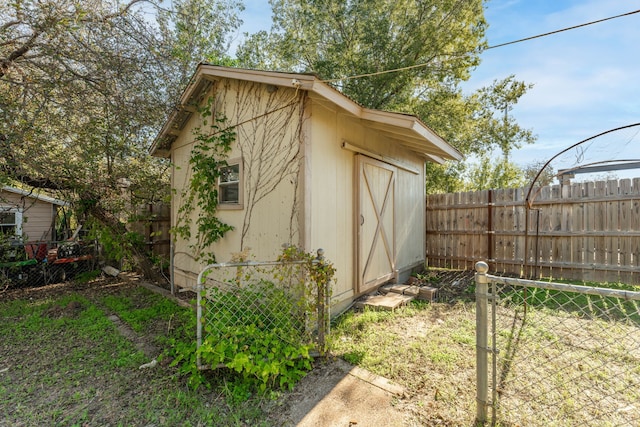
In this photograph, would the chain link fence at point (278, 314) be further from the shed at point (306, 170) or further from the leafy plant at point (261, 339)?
the shed at point (306, 170)

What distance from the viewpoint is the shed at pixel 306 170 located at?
3785 millimetres

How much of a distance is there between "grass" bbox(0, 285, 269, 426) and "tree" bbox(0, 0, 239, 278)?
97.0 inches

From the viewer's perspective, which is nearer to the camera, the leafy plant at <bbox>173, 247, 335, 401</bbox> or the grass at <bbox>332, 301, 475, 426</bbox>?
the grass at <bbox>332, 301, 475, 426</bbox>

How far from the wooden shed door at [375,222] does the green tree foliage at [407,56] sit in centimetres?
574

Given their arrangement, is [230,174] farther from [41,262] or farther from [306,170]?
[41,262]

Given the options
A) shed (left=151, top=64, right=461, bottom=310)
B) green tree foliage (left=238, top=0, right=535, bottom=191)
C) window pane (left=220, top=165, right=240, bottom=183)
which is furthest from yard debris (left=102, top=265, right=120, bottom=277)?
green tree foliage (left=238, top=0, right=535, bottom=191)

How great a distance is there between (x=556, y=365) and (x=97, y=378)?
4.41m

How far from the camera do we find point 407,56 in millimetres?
11070

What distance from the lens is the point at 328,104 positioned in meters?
3.98

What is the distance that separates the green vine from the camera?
4844mm

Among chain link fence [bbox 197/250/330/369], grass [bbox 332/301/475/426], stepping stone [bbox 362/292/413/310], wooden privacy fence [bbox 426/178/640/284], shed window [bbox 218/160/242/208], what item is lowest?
grass [bbox 332/301/475/426]

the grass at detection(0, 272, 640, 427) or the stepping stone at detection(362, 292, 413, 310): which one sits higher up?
the stepping stone at detection(362, 292, 413, 310)

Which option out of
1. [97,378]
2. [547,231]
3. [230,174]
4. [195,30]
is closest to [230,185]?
[230,174]

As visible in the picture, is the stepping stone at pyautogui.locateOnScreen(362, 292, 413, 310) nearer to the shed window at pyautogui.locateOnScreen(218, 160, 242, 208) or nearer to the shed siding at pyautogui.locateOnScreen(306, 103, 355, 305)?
the shed siding at pyautogui.locateOnScreen(306, 103, 355, 305)
